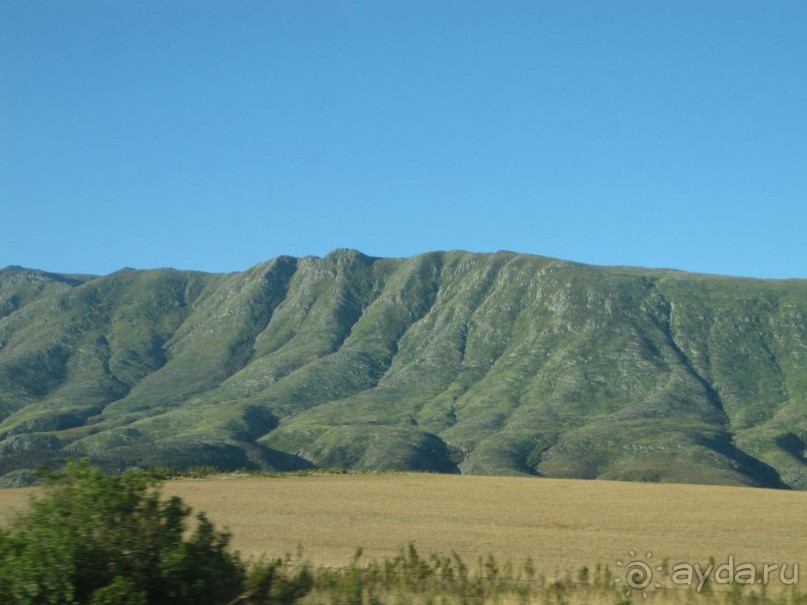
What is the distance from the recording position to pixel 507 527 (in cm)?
4419

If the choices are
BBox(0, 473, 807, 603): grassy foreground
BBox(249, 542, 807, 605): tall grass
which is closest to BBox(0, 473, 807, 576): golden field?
BBox(0, 473, 807, 603): grassy foreground

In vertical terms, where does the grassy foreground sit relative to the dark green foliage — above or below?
below

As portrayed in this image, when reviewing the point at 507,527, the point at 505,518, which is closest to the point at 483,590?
the point at 507,527

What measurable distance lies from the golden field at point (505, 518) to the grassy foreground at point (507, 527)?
0.24 feet

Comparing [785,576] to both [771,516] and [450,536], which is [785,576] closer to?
[450,536]

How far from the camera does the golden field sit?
35062mm

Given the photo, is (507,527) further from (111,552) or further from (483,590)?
(111,552)

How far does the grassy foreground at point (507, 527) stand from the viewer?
2502cm

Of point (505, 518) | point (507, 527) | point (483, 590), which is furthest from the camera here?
point (505, 518)

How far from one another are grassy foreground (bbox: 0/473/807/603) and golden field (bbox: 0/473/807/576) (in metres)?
0.07

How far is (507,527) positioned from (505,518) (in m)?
4.43

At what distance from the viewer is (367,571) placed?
25.2m

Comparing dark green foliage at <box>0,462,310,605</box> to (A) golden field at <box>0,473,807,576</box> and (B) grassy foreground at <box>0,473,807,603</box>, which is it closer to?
(B) grassy foreground at <box>0,473,807,603</box>

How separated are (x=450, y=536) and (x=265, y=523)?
9.79 meters
